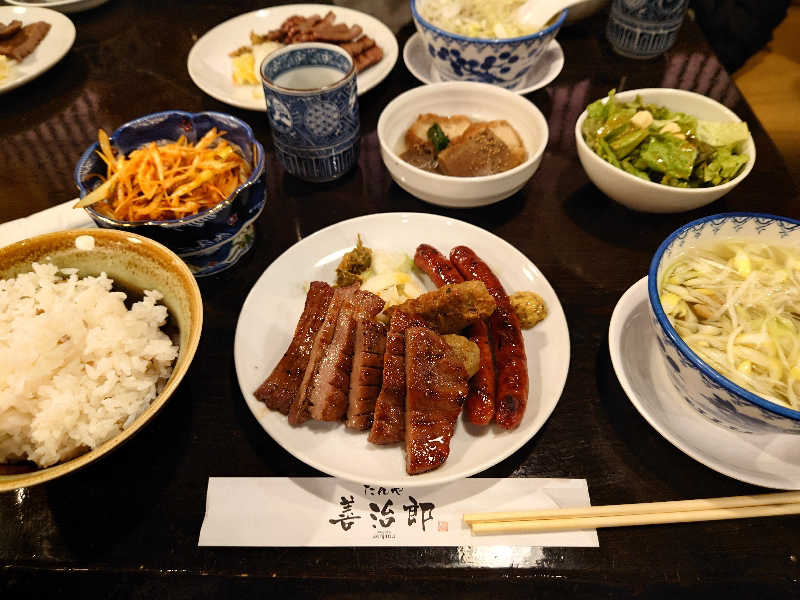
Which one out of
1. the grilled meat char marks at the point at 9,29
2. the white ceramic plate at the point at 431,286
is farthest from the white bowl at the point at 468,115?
the grilled meat char marks at the point at 9,29

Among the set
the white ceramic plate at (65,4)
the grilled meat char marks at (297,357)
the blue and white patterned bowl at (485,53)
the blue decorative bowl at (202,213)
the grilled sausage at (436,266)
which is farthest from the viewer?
the white ceramic plate at (65,4)

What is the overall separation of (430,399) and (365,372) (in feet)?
0.83

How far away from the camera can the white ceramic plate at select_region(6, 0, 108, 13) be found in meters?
3.87

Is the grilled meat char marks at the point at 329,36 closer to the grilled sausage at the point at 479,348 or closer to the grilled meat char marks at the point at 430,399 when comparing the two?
the grilled sausage at the point at 479,348

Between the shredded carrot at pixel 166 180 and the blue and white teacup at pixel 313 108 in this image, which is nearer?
the shredded carrot at pixel 166 180

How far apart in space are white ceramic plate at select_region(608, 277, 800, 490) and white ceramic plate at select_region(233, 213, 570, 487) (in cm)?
22

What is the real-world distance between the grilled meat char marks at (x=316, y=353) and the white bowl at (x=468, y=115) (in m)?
0.68

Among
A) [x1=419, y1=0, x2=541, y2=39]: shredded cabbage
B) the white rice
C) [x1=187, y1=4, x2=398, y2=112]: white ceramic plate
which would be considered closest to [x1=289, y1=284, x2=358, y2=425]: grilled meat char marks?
the white rice

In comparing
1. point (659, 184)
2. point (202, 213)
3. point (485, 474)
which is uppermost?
point (202, 213)

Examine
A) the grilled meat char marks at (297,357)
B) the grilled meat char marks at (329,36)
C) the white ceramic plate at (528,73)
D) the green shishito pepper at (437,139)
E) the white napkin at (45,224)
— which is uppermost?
the white napkin at (45,224)

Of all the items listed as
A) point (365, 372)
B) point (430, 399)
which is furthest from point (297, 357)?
point (430, 399)

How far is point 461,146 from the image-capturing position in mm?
2463

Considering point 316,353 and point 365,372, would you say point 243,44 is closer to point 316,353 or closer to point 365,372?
point 316,353

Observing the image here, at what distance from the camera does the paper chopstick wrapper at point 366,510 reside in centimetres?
150
